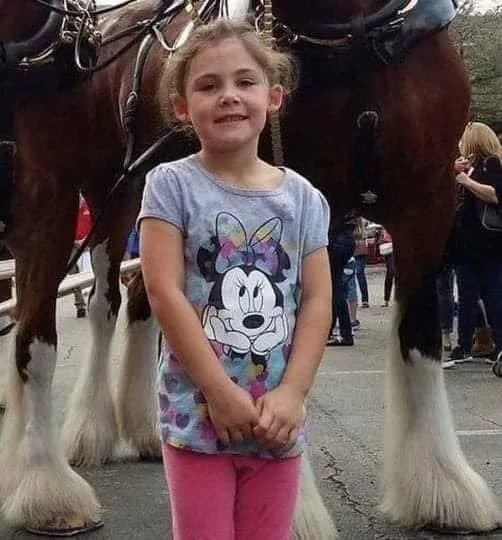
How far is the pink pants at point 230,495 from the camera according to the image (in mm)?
2359

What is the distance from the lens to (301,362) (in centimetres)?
235

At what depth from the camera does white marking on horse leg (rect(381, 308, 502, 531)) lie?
387 cm

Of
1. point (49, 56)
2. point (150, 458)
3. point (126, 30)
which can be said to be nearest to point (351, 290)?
point (150, 458)

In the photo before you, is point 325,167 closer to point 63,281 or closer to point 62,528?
point 62,528

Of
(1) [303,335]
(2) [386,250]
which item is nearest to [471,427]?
(1) [303,335]

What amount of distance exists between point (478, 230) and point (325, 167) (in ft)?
16.1

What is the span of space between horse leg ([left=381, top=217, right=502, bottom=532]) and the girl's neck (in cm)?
150

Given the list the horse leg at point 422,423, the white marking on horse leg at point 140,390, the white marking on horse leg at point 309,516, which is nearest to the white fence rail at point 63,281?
the white marking on horse leg at point 140,390

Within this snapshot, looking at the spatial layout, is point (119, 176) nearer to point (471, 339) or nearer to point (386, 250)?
point (471, 339)

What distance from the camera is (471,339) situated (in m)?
8.98

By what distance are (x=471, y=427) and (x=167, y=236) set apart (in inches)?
153

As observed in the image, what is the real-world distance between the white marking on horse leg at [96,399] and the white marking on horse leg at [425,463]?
1.56 meters

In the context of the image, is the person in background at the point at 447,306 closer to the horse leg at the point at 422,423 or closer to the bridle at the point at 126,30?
the bridle at the point at 126,30

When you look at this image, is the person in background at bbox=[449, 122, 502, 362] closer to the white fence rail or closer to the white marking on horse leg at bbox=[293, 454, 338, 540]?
the white fence rail
